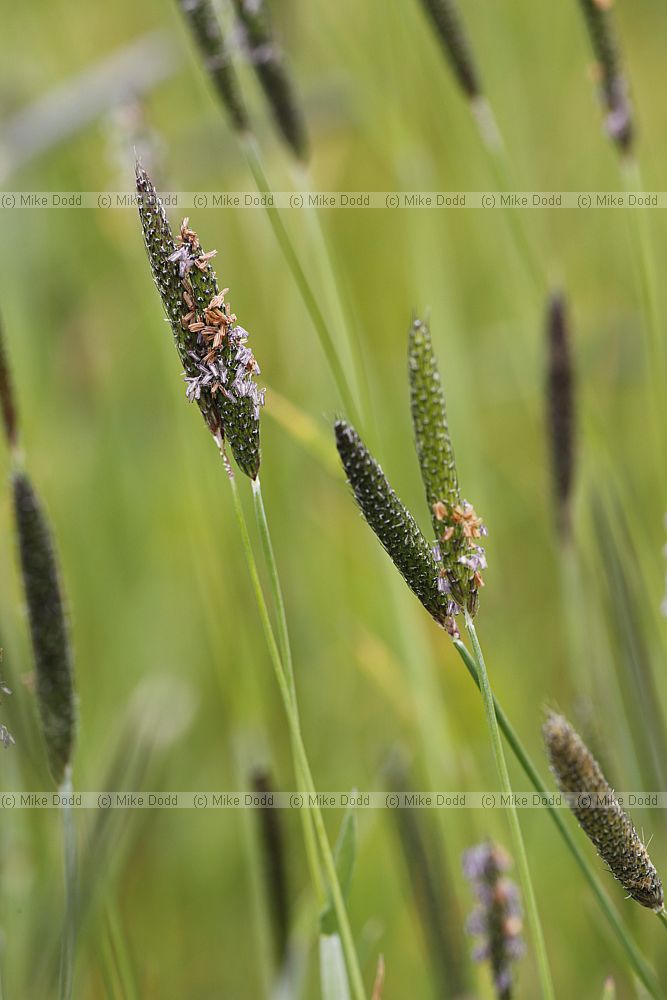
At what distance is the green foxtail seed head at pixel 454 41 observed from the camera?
38.7 inches

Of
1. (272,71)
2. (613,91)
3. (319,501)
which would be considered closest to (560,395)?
(613,91)

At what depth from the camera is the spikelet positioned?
1094 millimetres

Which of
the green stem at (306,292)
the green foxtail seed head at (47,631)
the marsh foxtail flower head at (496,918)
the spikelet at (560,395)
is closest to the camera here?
the green foxtail seed head at (47,631)

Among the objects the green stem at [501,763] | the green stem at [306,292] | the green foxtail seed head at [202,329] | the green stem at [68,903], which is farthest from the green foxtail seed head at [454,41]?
the green stem at [68,903]

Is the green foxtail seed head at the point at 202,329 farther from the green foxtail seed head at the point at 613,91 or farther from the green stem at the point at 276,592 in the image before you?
the green foxtail seed head at the point at 613,91

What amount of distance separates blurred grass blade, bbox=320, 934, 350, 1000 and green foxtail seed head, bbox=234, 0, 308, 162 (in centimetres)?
74

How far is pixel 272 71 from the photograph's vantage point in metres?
1.03

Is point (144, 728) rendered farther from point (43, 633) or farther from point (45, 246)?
point (45, 246)

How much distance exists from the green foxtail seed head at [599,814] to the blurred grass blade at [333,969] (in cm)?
23

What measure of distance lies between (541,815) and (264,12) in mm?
1013

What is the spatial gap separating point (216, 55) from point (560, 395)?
18.7 inches

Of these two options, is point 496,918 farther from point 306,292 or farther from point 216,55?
point 216,55

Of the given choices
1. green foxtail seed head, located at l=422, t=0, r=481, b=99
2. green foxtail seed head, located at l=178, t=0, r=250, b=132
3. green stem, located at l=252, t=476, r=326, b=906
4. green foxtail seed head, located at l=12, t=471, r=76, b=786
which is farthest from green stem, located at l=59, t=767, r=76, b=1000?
green foxtail seed head, located at l=422, t=0, r=481, b=99

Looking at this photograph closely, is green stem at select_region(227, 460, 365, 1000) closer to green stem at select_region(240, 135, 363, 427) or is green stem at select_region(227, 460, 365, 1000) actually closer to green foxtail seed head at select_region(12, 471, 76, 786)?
green foxtail seed head at select_region(12, 471, 76, 786)
